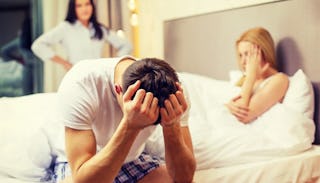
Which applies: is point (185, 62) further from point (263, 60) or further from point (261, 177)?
point (261, 177)

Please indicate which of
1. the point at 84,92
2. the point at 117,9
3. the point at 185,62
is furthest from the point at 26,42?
the point at 84,92

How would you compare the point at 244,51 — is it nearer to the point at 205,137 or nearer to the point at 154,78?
the point at 205,137

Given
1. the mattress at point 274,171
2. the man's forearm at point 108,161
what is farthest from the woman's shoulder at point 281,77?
the man's forearm at point 108,161

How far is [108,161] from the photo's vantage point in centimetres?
106

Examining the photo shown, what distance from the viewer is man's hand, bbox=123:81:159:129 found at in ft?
3.21

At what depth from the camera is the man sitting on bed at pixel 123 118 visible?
39.6 inches

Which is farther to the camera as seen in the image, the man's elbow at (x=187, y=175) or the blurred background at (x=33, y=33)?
the blurred background at (x=33, y=33)

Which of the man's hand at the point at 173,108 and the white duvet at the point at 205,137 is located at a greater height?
the man's hand at the point at 173,108

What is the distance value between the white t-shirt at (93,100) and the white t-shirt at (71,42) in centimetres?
152

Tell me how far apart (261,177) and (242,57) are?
0.66 meters

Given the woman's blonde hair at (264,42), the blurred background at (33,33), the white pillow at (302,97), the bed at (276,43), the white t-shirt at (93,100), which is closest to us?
the white t-shirt at (93,100)

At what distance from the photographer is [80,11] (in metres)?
2.71

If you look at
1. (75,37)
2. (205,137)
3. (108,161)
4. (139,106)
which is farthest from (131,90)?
(75,37)

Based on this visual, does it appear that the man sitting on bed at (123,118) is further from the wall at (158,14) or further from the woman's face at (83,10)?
the woman's face at (83,10)
